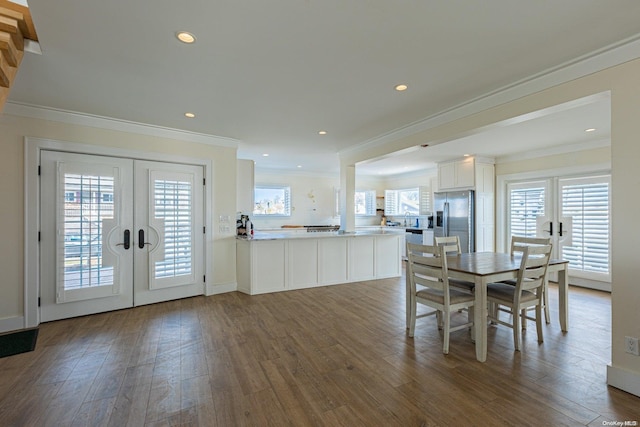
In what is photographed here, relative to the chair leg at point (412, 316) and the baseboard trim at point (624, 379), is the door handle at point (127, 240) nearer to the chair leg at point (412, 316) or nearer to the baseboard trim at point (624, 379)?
the chair leg at point (412, 316)

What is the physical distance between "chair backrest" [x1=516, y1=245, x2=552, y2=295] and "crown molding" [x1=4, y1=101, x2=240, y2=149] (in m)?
4.32

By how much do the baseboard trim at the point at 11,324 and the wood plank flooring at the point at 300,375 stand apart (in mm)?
292

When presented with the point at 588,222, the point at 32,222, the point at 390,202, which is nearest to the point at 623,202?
the point at 588,222

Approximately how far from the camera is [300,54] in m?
2.25

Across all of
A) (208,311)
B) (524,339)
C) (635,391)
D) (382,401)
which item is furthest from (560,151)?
(208,311)

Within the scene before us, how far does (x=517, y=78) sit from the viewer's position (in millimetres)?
2643

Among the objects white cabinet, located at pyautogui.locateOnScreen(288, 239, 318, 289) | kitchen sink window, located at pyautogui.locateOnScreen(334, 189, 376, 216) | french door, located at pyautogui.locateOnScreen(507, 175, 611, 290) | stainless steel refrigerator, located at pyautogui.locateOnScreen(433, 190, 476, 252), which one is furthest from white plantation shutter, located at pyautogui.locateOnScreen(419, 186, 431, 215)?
white cabinet, located at pyautogui.locateOnScreen(288, 239, 318, 289)

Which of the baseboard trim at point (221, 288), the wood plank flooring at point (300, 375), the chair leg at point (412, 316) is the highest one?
the chair leg at point (412, 316)

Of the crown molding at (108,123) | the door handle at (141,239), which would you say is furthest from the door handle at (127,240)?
the crown molding at (108,123)

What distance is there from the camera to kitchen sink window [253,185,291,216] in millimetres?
7941

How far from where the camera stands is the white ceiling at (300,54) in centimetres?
178

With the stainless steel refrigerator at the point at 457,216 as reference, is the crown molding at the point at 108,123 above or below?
above

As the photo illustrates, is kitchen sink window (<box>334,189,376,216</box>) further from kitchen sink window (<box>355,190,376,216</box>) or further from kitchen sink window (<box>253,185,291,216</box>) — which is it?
kitchen sink window (<box>253,185,291,216</box>)

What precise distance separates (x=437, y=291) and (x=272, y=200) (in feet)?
19.5
